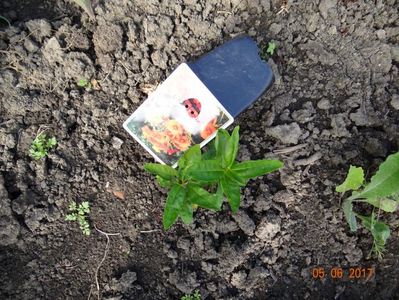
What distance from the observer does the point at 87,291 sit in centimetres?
176

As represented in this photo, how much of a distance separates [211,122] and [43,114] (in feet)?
2.27

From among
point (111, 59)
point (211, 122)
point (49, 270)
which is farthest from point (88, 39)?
point (49, 270)

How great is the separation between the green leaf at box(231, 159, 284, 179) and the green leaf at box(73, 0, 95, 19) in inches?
34.5

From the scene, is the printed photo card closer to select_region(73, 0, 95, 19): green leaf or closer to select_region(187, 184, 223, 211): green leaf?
select_region(187, 184, 223, 211): green leaf

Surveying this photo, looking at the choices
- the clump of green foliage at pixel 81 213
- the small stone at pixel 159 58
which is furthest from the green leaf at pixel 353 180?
the clump of green foliage at pixel 81 213

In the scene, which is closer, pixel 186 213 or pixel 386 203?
pixel 186 213

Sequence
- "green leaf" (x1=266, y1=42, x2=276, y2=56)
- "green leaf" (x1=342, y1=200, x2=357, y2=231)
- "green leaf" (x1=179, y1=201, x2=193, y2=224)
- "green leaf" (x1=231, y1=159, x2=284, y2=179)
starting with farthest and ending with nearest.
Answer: "green leaf" (x1=266, y1=42, x2=276, y2=56), "green leaf" (x1=342, y1=200, x2=357, y2=231), "green leaf" (x1=179, y1=201, x2=193, y2=224), "green leaf" (x1=231, y1=159, x2=284, y2=179)

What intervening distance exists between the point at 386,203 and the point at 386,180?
13cm

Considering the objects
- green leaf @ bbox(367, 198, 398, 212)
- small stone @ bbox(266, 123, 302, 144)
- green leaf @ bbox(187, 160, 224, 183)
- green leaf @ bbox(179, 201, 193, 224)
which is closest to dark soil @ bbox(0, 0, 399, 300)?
small stone @ bbox(266, 123, 302, 144)

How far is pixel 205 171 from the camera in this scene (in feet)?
4.72

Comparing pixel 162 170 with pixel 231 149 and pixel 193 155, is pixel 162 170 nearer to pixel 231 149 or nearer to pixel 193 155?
pixel 193 155

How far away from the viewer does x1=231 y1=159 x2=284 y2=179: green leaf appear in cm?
142

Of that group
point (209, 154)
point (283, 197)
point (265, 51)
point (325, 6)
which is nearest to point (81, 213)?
point (209, 154)
